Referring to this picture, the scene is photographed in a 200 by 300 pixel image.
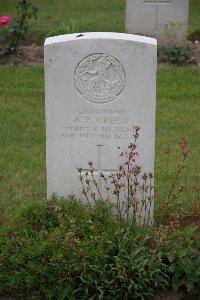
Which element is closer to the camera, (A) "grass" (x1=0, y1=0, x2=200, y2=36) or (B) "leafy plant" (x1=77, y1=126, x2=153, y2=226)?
(B) "leafy plant" (x1=77, y1=126, x2=153, y2=226)

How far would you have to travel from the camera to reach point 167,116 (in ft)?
27.9

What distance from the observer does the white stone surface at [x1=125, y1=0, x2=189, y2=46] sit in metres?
11.2

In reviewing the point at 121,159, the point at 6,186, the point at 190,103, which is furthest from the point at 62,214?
the point at 190,103

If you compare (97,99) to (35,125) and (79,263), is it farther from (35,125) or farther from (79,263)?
(35,125)

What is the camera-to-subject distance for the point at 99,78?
5.19 meters

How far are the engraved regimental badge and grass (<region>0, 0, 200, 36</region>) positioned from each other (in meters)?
6.00

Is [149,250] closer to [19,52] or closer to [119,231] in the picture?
[119,231]

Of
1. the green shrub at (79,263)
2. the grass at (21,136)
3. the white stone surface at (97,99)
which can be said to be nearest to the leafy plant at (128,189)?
the white stone surface at (97,99)

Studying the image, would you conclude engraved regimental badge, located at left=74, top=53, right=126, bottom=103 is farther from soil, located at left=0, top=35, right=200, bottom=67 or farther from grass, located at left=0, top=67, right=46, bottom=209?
soil, located at left=0, top=35, right=200, bottom=67

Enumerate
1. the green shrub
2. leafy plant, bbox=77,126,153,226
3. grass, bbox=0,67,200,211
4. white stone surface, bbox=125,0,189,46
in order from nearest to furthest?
the green shrub < leafy plant, bbox=77,126,153,226 < grass, bbox=0,67,200,211 < white stone surface, bbox=125,0,189,46

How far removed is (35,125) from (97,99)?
310cm

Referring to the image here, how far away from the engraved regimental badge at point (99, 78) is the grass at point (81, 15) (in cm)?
600

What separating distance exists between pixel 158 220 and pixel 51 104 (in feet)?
3.80

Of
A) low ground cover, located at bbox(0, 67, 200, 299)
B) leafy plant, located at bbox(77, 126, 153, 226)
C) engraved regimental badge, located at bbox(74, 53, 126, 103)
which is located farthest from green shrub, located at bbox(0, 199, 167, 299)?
engraved regimental badge, located at bbox(74, 53, 126, 103)
